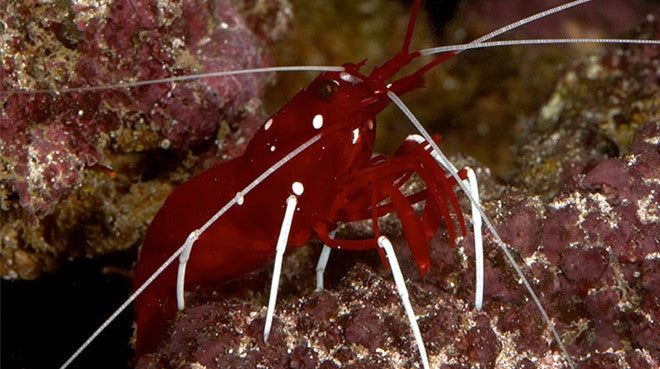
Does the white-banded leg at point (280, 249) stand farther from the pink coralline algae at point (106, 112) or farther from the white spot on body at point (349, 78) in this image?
the pink coralline algae at point (106, 112)

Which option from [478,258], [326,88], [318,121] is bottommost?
[478,258]

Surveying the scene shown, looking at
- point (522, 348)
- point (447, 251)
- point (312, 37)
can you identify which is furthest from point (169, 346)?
point (312, 37)

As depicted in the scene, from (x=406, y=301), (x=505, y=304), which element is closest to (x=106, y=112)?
(x=406, y=301)

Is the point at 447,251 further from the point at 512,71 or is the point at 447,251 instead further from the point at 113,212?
the point at 512,71

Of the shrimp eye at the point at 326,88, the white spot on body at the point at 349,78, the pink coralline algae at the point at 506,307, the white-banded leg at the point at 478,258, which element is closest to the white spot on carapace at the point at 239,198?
the pink coralline algae at the point at 506,307

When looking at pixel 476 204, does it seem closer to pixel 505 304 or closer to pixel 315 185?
pixel 505 304

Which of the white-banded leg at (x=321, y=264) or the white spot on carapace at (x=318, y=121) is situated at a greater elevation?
the white spot on carapace at (x=318, y=121)
